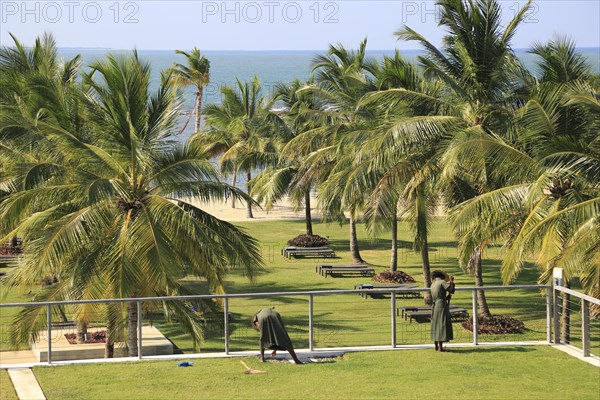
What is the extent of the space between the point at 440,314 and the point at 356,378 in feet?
7.17

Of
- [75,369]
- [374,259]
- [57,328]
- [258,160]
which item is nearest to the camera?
[75,369]

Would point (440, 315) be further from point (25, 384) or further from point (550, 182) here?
point (25, 384)

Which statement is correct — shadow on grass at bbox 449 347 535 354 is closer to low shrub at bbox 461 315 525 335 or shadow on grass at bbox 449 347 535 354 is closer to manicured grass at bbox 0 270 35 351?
low shrub at bbox 461 315 525 335

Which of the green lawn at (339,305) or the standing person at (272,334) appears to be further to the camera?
the green lawn at (339,305)

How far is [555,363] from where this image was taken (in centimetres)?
1636

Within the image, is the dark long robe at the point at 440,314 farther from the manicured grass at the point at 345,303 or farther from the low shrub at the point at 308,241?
the low shrub at the point at 308,241

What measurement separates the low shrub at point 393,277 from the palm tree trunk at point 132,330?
47.3ft

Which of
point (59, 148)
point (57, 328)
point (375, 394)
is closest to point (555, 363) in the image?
point (375, 394)

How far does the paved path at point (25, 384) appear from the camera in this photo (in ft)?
47.8

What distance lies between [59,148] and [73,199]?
3.35 ft

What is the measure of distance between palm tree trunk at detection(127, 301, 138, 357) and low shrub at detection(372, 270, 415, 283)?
14.4 metres

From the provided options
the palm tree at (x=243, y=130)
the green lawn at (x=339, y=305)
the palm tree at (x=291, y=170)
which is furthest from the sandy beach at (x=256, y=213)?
the green lawn at (x=339, y=305)

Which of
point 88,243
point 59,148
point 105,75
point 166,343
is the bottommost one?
point 166,343

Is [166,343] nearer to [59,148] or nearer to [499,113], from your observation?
[59,148]
